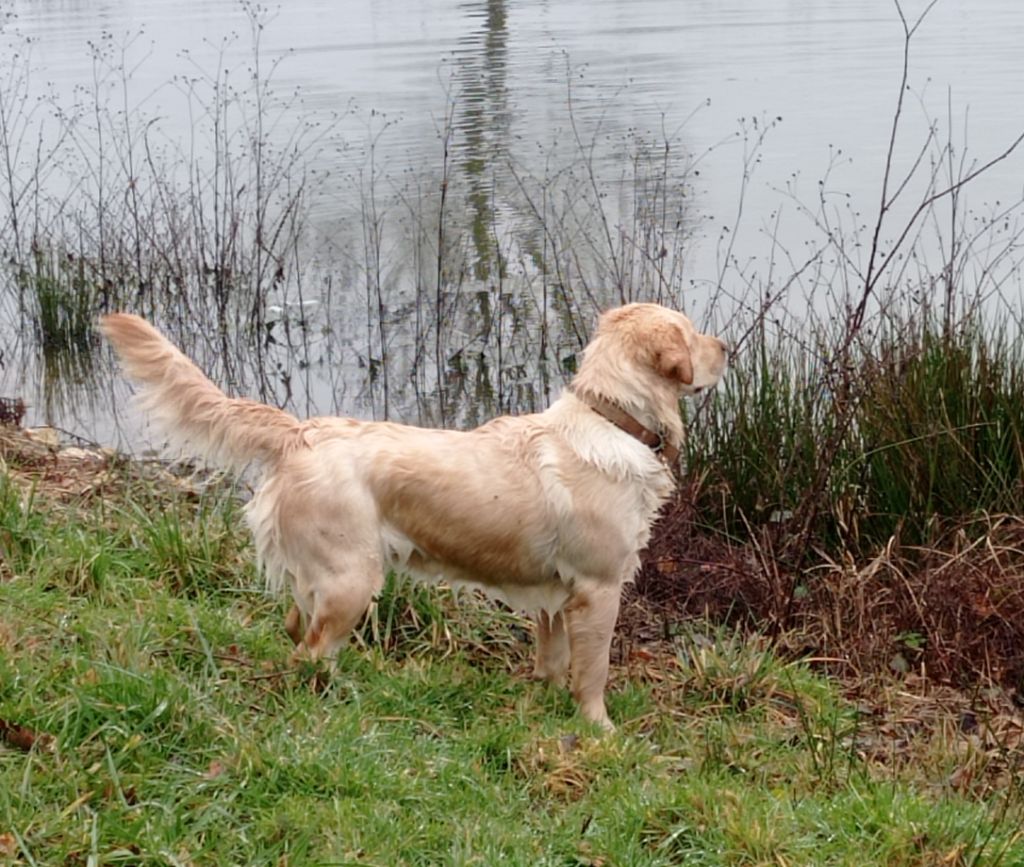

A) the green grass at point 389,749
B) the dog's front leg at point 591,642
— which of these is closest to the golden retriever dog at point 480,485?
the dog's front leg at point 591,642

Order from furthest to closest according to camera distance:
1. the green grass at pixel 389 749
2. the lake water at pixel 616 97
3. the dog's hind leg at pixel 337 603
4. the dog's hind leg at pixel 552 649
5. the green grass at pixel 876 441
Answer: the lake water at pixel 616 97 < the green grass at pixel 876 441 < the dog's hind leg at pixel 552 649 < the dog's hind leg at pixel 337 603 < the green grass at pixel 389 749

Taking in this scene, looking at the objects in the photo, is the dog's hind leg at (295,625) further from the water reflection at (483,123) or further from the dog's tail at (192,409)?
the water reflection at (483,123)

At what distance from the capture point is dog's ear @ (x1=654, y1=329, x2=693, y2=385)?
5203 mm

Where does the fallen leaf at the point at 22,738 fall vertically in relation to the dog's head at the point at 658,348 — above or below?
below

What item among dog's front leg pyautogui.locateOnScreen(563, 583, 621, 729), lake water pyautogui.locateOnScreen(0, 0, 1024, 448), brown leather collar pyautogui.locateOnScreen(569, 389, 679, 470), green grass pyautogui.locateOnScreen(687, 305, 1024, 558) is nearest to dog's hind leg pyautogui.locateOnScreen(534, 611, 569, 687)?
dog's front leg pyautogui.locateOnScreen(563, 583, 621, 729)

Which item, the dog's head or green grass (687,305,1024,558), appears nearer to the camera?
the dog's head

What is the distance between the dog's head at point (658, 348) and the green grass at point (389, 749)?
3.68 feet

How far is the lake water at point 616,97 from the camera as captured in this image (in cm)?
1301

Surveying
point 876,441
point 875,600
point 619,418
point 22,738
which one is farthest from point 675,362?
point 22,738

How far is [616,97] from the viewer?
1866 cm

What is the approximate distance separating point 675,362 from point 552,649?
1.22 meters

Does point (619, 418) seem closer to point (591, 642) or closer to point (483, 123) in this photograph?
point (591, 642)

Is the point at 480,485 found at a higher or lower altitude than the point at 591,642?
higher

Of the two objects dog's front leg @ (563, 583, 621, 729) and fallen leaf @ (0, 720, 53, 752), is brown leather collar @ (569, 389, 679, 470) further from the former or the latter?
fallen leaf @ (0, 720, 53, 752)
